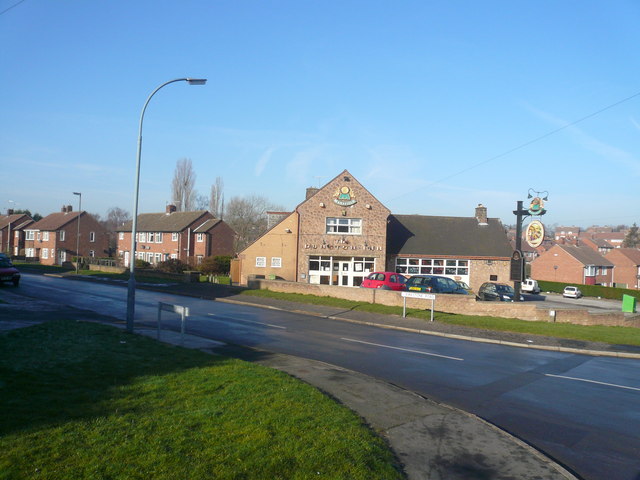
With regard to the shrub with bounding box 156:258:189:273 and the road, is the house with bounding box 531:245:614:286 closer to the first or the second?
the shrub with bounding box 156:258:189:273

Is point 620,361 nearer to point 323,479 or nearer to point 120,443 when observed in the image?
point 323,479

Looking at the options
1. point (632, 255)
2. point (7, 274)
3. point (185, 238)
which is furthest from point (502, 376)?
point (632, 255)

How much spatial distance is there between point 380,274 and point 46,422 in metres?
25.1

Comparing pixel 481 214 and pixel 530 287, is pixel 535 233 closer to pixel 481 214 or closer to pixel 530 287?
pixel 481 214

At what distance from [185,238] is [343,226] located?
28.5 m

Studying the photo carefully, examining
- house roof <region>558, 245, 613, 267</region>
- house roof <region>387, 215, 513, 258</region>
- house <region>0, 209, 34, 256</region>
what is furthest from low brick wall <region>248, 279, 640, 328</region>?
Result: house <region>0, 209, 34, 256</region>

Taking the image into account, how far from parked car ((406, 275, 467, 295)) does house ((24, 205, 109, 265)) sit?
183 feet

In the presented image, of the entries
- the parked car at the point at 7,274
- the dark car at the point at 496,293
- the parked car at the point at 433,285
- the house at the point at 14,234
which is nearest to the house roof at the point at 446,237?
the dark car at the point at 496,293

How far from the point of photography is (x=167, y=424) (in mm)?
6344

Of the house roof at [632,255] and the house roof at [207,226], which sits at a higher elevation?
the house roof at [207,226]

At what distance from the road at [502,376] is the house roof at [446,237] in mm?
22883

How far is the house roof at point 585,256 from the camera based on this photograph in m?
71.1

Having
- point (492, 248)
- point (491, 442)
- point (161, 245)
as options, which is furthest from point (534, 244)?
point (161, 245)

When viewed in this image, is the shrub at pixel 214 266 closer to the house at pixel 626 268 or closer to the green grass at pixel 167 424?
the green grass at pixel 167 424
